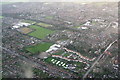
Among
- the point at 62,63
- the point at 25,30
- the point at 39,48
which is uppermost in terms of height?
the point at 25,30

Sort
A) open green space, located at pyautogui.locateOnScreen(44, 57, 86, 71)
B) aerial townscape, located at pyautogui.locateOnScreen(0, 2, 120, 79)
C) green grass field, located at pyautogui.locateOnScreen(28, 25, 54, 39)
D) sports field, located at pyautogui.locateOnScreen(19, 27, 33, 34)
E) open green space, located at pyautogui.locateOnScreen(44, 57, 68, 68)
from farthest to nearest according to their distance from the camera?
sports field, located at pyautogui.locateOnScreen(19, 27, 33, 34) < green grass field, located at pyautogui.locateOnScreen(28, 25, 54, 39) < open green space, located at pyautogui.locateOnScreen(44, 57, 68, 68) < open green space, located at pyautogui.locateOnScreen(44, 57, 86, 71) < aerial townscape, located at pyautogui.locateOnScreen(0, 2, 120, 79)

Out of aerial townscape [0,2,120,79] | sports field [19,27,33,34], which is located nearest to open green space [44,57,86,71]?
aerial townscape [0,2,120,79]

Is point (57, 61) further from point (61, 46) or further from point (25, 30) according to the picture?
point (25, 30)

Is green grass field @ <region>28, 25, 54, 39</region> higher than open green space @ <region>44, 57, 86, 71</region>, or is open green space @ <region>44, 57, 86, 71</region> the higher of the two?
green grass field @ <region>28, 25, 54, 39</region>

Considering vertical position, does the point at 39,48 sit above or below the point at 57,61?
above

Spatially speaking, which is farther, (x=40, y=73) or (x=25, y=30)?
(x=25, y=30)

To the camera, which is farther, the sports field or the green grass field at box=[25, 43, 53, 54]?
the sports field

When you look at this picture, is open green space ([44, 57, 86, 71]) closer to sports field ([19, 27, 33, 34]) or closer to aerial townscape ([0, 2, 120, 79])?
aerial townscape ([0, 2, 120, 79])

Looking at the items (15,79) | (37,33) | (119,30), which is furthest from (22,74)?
(119,30)

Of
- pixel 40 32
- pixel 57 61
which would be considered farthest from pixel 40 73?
pixel 40 32

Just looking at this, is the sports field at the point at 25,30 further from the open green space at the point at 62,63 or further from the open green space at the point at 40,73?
the open green space at the point at 40,73
